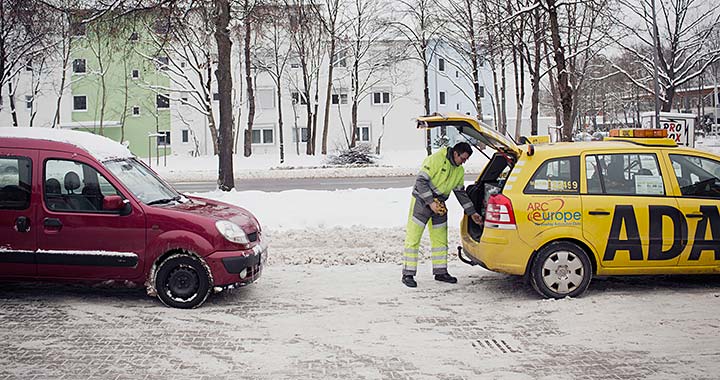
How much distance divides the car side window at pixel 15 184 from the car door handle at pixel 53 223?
270mm

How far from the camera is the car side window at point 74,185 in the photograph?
790 cm

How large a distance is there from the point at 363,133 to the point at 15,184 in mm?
51528

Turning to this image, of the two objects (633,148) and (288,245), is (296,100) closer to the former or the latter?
(288,245)

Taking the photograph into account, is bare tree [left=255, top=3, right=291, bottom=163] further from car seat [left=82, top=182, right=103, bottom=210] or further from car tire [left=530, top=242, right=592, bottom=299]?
car tire [left=530, top=242, right=592, bottom=299]

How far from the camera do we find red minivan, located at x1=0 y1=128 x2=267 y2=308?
7785 millimetres

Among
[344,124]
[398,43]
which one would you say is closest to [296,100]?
[344,124]

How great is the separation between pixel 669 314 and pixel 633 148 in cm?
179

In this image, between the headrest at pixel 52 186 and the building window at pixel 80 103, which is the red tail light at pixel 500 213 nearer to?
the headrest at pixel 52 186

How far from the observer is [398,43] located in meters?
48.2

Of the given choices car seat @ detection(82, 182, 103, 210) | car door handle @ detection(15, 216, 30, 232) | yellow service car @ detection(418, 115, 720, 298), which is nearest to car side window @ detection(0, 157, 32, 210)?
car door handle @ detection(15, 216, 30, 232)

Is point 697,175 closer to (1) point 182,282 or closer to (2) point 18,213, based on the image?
(1) point 182,282

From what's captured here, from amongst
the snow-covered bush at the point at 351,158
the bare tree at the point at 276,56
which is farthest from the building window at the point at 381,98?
the snow-covered bush at the point at 351,158

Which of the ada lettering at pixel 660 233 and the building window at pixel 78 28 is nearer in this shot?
the ada lettering at pixel 660 233

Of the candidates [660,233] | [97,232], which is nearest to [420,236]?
[660,233]
